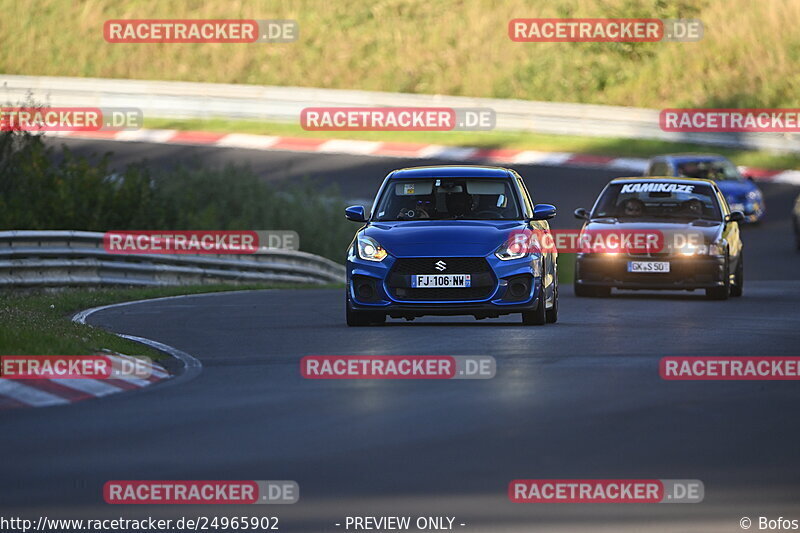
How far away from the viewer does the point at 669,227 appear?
2150 centimetres

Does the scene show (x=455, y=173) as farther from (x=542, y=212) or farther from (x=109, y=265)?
(x=109, y=265)

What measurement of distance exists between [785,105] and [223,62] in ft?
54.0

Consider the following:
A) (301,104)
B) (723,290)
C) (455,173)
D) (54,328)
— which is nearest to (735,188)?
A: (723,290)

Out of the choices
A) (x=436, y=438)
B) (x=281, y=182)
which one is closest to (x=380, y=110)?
(x=281, y=182)

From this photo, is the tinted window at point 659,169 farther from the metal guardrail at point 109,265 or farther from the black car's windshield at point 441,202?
the black car's windshield at point 441,202

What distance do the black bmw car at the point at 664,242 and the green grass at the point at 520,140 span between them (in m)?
18.3

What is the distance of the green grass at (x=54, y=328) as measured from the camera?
13.5 metres

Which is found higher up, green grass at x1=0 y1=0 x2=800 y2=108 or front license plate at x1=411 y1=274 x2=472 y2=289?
green grass at x1=0 y1=0 x2=800 y2=108

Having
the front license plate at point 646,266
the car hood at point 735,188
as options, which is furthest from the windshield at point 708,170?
the front license plate at point 646,266

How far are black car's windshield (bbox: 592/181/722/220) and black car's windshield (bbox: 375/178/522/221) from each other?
519 cm

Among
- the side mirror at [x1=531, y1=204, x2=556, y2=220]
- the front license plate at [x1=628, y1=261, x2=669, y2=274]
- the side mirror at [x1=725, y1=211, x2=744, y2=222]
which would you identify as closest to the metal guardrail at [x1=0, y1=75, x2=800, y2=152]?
the side mirror at [x1=725, y1=211, x2=744, y2=222]

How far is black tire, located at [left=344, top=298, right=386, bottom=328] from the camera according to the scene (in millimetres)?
16500

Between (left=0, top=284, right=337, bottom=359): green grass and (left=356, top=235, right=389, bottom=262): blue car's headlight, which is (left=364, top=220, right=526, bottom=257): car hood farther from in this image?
(left=0, top=284, right=337, bottom=359): green grass

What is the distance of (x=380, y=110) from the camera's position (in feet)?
145
